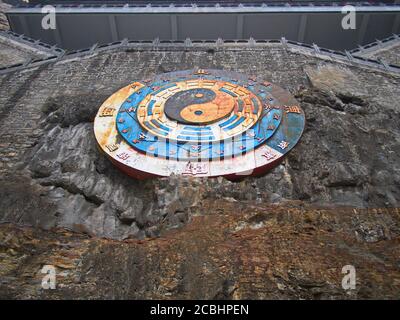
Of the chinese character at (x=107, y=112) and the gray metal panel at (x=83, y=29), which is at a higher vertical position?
the chinese character at (x=107, y=112)

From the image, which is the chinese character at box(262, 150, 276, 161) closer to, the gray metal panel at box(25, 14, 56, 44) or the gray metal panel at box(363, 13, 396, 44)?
the gray metal panel at box(363, 13, 396, 44)

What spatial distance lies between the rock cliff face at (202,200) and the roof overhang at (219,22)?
4759 millimetres

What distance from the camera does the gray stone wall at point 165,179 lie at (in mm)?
7125

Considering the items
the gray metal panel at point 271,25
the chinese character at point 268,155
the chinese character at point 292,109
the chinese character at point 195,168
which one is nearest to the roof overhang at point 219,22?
the gray metal panel at point 271,25

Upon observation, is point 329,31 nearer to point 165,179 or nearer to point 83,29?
point 83,29

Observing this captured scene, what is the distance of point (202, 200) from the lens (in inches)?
263

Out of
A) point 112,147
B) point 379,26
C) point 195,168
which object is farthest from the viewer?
point 379,26

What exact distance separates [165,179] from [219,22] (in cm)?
1100

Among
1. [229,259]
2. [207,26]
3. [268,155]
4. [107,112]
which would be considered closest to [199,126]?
[268,155]

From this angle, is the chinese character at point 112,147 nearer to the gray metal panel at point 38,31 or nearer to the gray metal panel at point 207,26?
the gray metal panel at point 207,26

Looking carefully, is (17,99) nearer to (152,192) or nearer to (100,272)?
(152,192)

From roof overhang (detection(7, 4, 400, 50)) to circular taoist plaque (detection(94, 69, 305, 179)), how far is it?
690cm

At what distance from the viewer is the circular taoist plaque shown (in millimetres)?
7520
